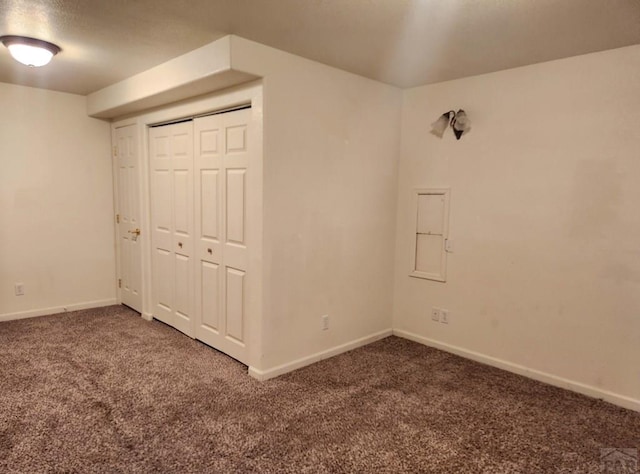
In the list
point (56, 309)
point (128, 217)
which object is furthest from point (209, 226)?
point (56, 309)

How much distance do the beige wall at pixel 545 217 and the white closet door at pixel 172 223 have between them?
211 cm

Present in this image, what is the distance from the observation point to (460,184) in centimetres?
341

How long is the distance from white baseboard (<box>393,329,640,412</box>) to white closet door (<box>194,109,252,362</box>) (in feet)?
5.61

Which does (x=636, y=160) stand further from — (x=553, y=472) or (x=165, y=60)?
(x=165, y=60)

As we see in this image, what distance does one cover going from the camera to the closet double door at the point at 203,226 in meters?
3.12

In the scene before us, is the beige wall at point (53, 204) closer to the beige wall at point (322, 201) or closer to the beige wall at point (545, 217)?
the beige wall at point (322, 201)

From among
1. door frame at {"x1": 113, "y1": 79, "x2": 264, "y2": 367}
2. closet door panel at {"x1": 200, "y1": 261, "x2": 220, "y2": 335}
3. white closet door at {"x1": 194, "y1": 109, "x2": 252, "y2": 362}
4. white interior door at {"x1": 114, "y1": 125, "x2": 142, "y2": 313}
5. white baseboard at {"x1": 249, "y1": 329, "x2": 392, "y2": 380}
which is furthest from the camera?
white interior door at {"x1": 114, "y1": 125, "x2": 142, "y2": 313}

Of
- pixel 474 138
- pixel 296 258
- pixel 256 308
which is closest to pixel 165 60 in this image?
pixel 296 258

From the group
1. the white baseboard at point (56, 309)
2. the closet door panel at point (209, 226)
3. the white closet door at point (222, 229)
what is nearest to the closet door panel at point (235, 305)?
the white closet door at point (222, 229)

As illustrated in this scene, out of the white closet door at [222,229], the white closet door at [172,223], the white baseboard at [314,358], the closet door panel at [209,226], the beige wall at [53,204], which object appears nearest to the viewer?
the white baseboard at [314,358]

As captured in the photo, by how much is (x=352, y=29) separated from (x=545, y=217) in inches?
75.1

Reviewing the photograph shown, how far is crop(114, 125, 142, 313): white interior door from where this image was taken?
14.1ft

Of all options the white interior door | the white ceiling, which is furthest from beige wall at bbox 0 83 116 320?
the white ceiling

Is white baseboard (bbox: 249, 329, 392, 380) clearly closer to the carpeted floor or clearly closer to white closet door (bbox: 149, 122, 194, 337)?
the carpeted floor
